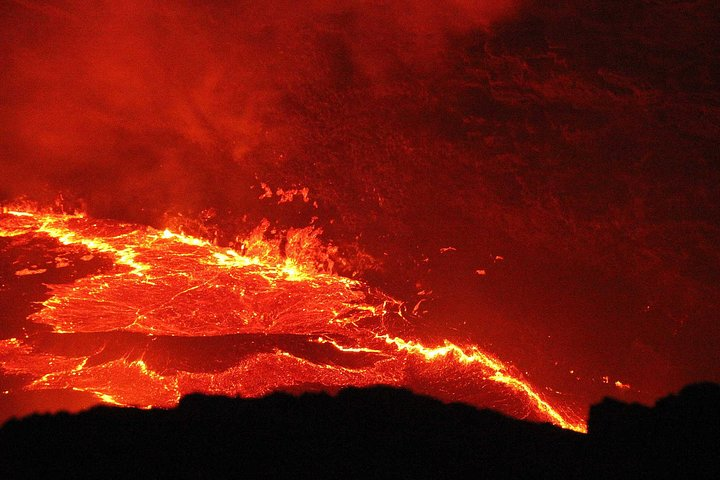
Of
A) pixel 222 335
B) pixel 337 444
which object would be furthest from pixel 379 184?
pixel 337 444

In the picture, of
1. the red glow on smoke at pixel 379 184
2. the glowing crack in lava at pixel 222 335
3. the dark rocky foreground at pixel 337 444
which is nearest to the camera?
the dark rocky foreground at pixel 337 444

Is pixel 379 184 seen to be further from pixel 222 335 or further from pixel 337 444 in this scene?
pixel 337 444

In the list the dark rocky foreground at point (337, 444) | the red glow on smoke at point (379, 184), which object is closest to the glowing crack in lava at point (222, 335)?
the red glow on smoke at point (379, 184)

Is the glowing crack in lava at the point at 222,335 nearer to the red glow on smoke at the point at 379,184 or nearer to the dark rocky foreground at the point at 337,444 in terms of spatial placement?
the red glow on smoke at the point at 379,184

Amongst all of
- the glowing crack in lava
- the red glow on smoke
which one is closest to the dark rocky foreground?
the glowing crack in lava

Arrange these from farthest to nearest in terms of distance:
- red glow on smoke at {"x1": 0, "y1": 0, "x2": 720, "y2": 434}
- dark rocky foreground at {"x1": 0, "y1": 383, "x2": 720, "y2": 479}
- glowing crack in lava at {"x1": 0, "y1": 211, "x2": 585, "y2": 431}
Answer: red glow on smoke at {"x1": 0, "y1": 0, "x2": 720, "y2": 434}, glowing crack in lava at {"x1": 0, "y1": 211, "x2": 585, "y2": 431}, dark rocky foreground at {"x1": 0, "y1": 383, "x2": 720, "y2": 479}

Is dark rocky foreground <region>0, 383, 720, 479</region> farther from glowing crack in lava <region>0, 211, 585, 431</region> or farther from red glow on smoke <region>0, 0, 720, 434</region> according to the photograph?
red glow on smoke <region>0, 0, 720, 434</region>

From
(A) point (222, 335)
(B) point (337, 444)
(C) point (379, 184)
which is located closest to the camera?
(B) point (337, 444)
